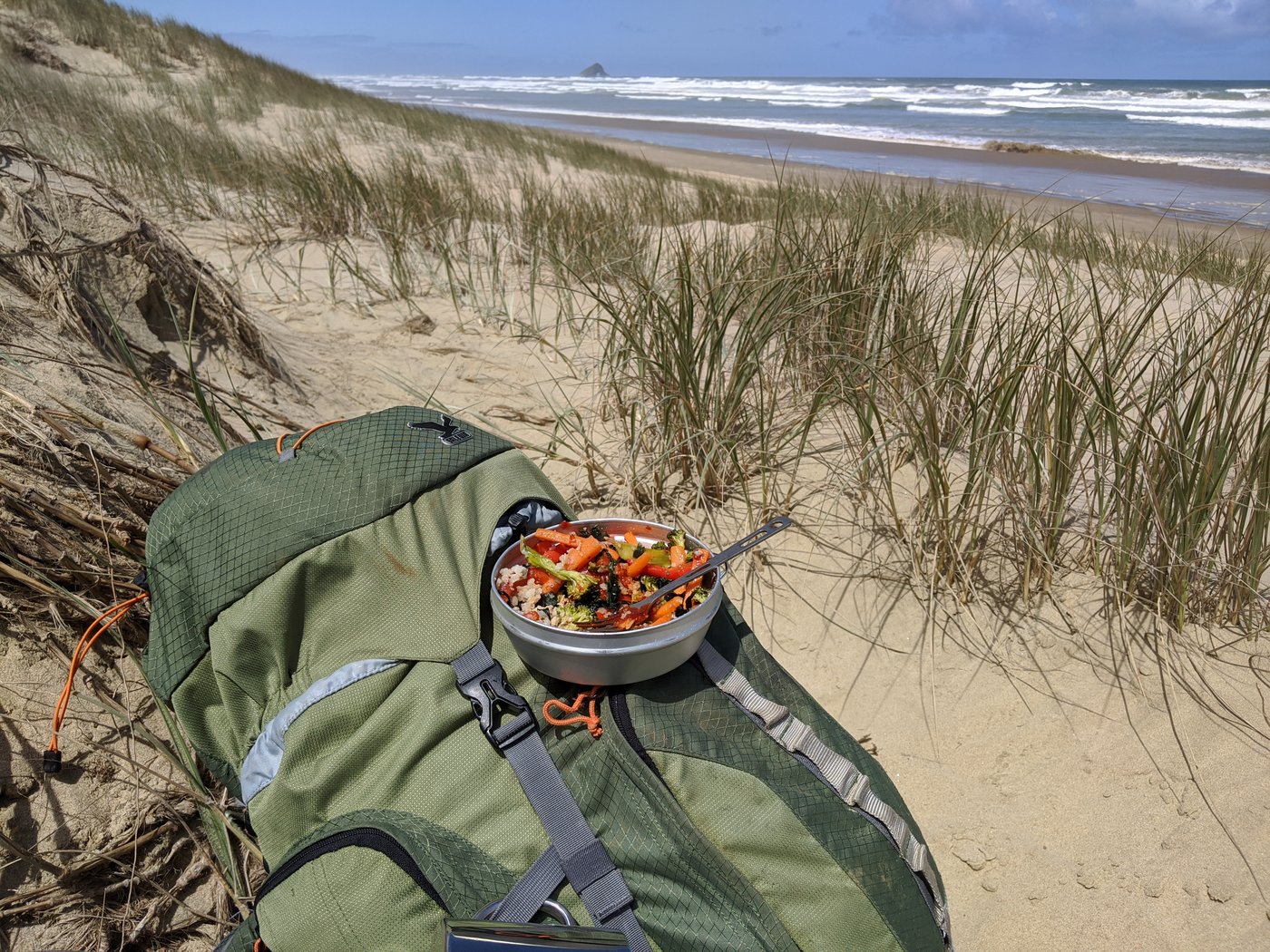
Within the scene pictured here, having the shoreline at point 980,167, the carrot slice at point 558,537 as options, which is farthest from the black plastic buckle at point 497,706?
the shoreline at point 980,167

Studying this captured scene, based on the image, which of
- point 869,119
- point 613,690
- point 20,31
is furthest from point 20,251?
point 869,119

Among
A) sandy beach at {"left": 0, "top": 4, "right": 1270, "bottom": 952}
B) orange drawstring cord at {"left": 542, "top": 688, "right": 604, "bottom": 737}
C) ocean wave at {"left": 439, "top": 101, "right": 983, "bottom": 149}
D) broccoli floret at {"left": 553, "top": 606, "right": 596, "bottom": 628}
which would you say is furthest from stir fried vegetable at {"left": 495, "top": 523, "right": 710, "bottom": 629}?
ocean wave at {"left": 439, "top": 101, "right": 983, "bottom": 149}

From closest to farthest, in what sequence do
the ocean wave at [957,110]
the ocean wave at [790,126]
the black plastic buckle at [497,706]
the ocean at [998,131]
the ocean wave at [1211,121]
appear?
1. the black plastic buckle at [497,706]
2. the ocean at [998,131]
3. the ocean wave at [790,126]
4. the ocean wave at [1211,121]
5. the ocean wave at [957,110]

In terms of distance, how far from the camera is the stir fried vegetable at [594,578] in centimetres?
129

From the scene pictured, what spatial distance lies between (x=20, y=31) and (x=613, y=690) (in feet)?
52.7

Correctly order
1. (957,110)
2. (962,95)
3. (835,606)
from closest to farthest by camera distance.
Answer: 1. (835,606)
2. (957,110)
3. (962,95)

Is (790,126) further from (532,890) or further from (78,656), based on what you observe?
(532,890)

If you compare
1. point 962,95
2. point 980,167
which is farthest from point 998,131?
point 962,95

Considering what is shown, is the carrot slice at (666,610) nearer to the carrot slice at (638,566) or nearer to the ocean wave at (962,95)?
the carrot slice at (638,566)

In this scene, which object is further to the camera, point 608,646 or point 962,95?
point 962,95

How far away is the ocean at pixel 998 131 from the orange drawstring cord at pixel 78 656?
252 centimetres

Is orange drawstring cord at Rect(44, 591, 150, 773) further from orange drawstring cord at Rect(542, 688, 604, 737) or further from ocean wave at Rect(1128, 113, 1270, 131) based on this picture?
ocean wave at Rect(1128, 113, 1270, 131)

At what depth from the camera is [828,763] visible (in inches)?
49.6

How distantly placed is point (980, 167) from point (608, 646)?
46.8 ft
